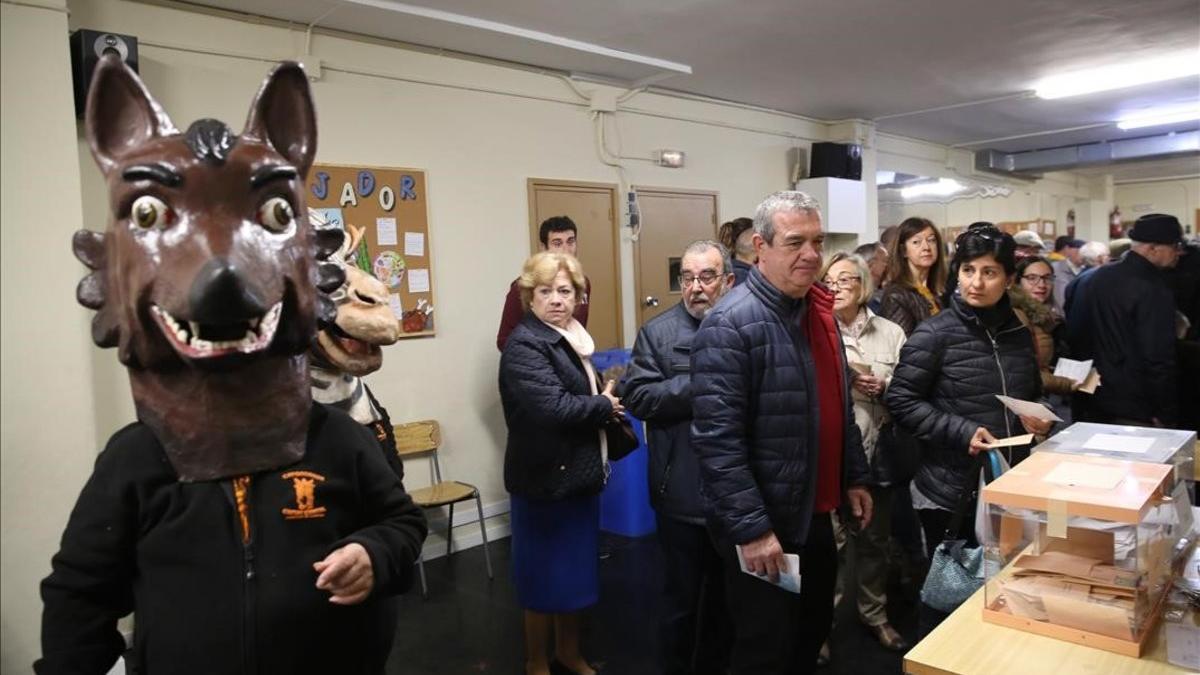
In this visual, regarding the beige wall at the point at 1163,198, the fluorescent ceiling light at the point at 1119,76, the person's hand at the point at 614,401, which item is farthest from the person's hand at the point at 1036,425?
the beige wall at the point at 1163,198

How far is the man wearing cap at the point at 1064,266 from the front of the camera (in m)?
5.26

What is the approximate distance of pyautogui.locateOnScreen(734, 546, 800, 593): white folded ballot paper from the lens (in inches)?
70.0

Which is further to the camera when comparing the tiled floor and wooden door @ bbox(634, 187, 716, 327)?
wooden door @ bbox(634, 187, 716, 327)

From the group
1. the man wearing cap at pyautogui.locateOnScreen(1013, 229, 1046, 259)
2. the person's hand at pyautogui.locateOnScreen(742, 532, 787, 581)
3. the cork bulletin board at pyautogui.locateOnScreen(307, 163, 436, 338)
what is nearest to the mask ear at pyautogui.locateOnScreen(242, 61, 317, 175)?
the person's hand at pyautogui.locateOnScreen(742, 532, 787, 581)

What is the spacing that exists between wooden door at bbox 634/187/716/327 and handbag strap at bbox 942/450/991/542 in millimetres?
3084

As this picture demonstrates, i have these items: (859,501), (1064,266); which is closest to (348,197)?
(859,501)

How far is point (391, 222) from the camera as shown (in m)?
3.94

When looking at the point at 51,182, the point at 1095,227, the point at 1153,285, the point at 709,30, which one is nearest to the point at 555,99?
the point at 709,30

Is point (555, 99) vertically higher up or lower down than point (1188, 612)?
higher up

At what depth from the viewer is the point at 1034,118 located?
7.29 meters

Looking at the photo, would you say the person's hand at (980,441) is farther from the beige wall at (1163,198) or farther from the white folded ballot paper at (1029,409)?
the beige wall at (1163,198)

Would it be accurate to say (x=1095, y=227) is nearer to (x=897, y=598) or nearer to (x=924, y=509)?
(x=897, y=598)

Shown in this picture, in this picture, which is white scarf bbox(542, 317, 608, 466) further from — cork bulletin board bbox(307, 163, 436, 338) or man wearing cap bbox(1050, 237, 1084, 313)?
man wearing cap bbox(1050, 237, 1084, 313)

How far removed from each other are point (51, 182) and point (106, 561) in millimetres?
489
